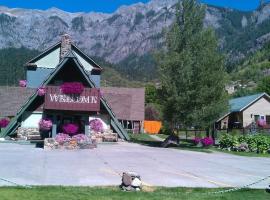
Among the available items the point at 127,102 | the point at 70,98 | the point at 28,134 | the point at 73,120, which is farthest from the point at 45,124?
the point at 127,102

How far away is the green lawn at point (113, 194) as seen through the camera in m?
12.0

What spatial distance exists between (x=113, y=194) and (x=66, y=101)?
18.8 m

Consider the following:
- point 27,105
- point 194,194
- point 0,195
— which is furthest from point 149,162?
point 27,105

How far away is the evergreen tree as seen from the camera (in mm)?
35344

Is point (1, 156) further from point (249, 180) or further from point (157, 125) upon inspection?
point (157, 125)

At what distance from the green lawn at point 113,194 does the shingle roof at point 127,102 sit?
3979cm

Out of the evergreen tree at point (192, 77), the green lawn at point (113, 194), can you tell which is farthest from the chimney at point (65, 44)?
the green lawn at point (113, 194)

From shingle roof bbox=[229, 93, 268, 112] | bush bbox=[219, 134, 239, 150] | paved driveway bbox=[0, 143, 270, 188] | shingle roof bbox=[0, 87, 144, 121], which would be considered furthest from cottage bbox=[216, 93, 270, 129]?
paved driveway bbox=[0, 143, 270, 188]

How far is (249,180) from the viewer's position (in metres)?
16.8

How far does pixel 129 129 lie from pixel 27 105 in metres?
26.4

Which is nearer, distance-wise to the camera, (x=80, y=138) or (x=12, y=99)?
(x=80, y=138)

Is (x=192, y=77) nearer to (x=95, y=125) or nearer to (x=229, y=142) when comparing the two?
(x=229, y=142)

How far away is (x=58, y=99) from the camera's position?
31031mm

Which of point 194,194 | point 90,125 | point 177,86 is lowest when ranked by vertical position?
point 194,194
